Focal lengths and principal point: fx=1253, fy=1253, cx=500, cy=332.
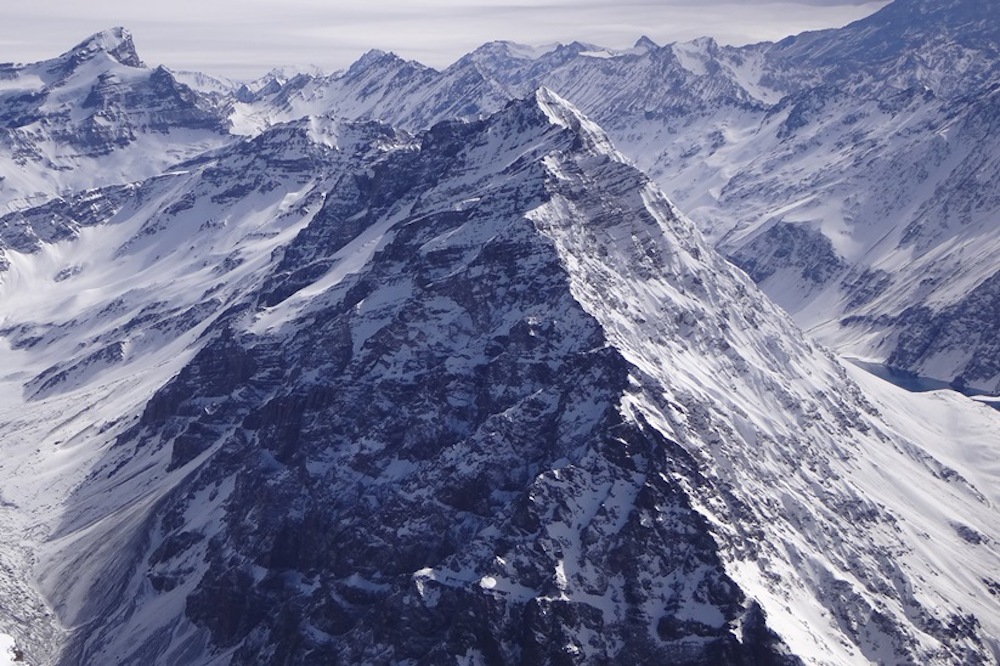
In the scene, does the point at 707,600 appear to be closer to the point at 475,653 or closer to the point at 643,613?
the point at 643,613

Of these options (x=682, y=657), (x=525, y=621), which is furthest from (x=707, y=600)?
(x=525, y=621)

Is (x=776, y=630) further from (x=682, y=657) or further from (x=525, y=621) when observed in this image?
(x=525, y=621)

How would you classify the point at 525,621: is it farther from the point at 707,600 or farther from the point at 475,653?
the point at 707,600

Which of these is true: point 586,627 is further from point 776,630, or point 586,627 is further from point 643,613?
point 776,630

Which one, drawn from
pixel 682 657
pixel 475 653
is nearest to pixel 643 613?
pixel 682 657

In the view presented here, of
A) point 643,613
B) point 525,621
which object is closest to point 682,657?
point 643,613
